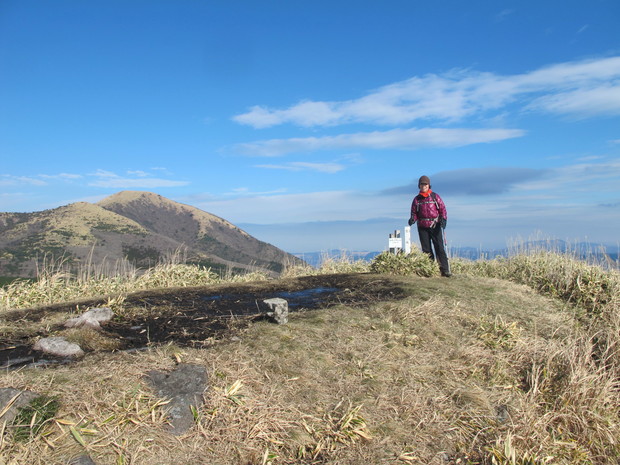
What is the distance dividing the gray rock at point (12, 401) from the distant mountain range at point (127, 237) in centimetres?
790

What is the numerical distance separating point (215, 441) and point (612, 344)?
4.93 metres

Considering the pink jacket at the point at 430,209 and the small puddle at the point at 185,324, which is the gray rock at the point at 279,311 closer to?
the small puddle at the point at 185,324

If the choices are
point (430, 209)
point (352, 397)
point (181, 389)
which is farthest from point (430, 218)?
point (181, 389)

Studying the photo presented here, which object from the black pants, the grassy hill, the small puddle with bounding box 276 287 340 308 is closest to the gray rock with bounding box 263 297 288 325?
the grassy hill

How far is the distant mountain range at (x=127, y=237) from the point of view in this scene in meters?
17.9

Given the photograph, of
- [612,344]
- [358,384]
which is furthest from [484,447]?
[612,344]

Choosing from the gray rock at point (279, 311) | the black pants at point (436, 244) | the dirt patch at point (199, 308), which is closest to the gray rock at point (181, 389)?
the dirt patch at point (199, 308)

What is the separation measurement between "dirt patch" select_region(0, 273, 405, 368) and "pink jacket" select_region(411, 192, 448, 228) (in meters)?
1.72

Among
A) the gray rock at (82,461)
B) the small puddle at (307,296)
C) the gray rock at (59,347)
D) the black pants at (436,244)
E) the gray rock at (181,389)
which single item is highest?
the black pants at (436,244)

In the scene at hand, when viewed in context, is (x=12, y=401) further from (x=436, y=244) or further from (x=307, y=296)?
(x=436, y=244)

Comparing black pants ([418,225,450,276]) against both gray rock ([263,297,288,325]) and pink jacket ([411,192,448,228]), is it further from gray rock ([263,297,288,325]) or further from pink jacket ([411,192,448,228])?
gray rock ([263,297,288,325])

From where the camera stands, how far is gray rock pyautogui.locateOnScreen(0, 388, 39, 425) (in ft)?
10.4

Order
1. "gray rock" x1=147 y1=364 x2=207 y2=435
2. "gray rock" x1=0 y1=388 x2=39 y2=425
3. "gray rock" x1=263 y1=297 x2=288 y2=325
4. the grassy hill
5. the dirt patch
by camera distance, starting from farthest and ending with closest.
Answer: "gray rock" x1=263 y1=297 x2=288 y2=325, the dirt patch, "gray rock" x1=147 y1=364 x2=207 y2=435, the grassy hill, "gray rock" x1=0 y1=388 x2=39 y2=425

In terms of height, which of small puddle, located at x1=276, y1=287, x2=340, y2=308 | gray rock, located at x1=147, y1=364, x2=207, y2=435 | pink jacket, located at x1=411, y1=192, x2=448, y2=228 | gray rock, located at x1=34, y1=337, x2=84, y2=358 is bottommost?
gray rock, located at x1=147, y1=364, x2=207, y2=435
